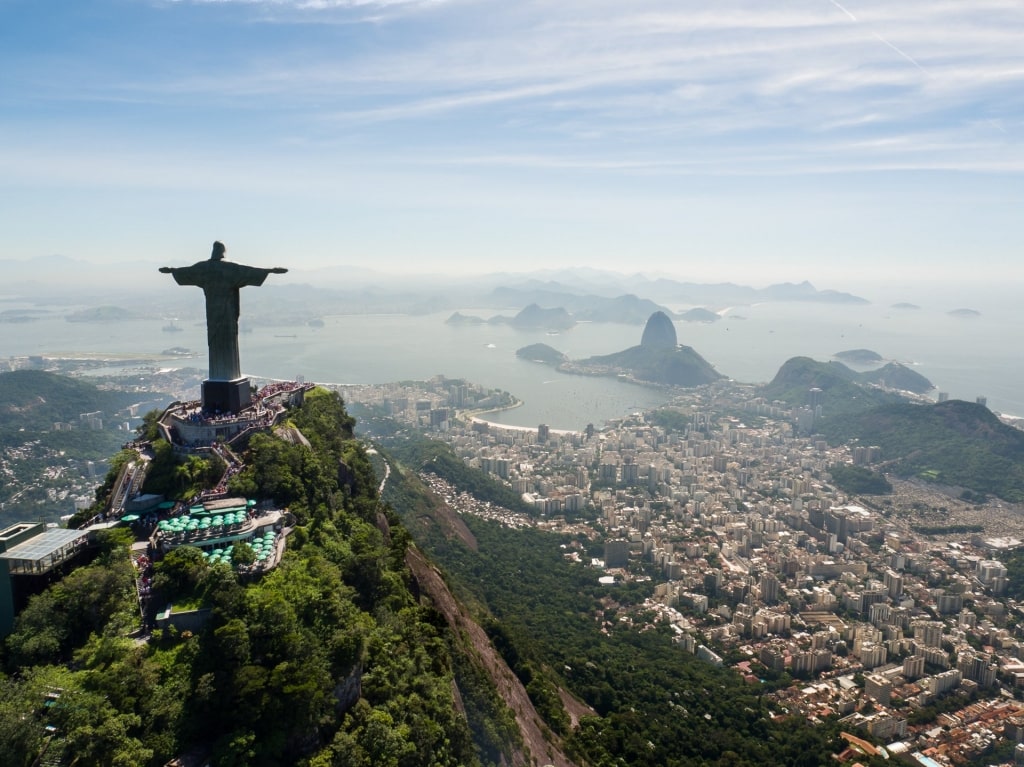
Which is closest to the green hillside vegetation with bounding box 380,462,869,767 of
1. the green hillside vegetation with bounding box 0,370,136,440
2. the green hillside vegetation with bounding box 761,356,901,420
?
the green hillside vegetation with bounding box 0,370,136,440

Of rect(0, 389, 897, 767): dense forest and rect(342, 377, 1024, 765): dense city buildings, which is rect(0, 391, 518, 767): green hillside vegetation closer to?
rect(0, 389, 897, 767): dense forest

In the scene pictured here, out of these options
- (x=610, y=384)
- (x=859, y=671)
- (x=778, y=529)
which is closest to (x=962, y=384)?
(x=610, y=384)

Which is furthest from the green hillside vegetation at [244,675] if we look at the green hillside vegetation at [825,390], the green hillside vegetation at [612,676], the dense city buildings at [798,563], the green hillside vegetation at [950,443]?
the green hillside vegetation at [825,390]

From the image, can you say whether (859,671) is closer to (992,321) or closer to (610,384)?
→ (610,384)

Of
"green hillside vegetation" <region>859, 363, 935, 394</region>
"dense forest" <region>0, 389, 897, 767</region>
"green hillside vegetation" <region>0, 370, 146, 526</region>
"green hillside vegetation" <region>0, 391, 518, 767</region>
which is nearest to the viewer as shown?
"green hillside vegetation" <region>0, 391, 518, 767</region>

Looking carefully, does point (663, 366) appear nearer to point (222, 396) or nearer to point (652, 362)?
point (652, 362)

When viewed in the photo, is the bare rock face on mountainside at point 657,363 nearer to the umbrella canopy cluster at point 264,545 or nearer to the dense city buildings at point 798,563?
the dense city buildings at point 798,563
